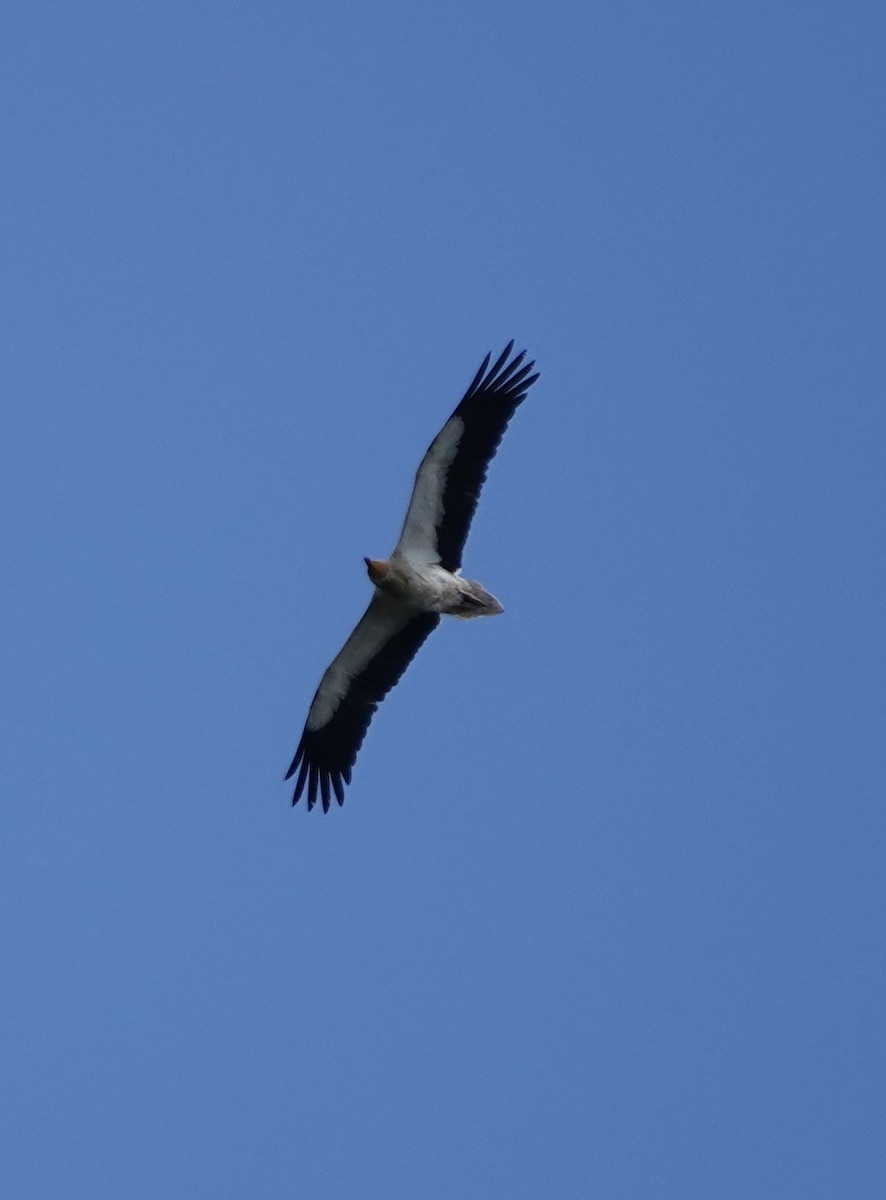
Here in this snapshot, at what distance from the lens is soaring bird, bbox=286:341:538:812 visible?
2028cm

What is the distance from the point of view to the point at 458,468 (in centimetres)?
2030

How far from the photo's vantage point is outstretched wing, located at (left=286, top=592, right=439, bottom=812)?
2114cm

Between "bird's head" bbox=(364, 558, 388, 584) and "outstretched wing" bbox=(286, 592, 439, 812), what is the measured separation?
264 mm

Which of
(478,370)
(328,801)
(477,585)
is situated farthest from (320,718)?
(478,370)

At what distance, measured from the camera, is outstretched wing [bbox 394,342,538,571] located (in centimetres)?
2025

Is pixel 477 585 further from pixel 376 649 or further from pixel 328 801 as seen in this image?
pixel 328 801

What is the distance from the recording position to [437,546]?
20.6m

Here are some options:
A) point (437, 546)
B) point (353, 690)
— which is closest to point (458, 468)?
point (437, 546)

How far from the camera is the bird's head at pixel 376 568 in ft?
67.6

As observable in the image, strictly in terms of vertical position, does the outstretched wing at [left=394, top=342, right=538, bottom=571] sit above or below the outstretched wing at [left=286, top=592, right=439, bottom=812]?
above

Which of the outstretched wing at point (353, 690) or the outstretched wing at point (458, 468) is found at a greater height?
the outstretched wing at point (458, 468)

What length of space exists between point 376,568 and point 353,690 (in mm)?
1600

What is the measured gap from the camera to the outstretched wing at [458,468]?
20250 millimetres

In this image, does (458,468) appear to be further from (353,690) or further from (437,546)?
(353,690)
